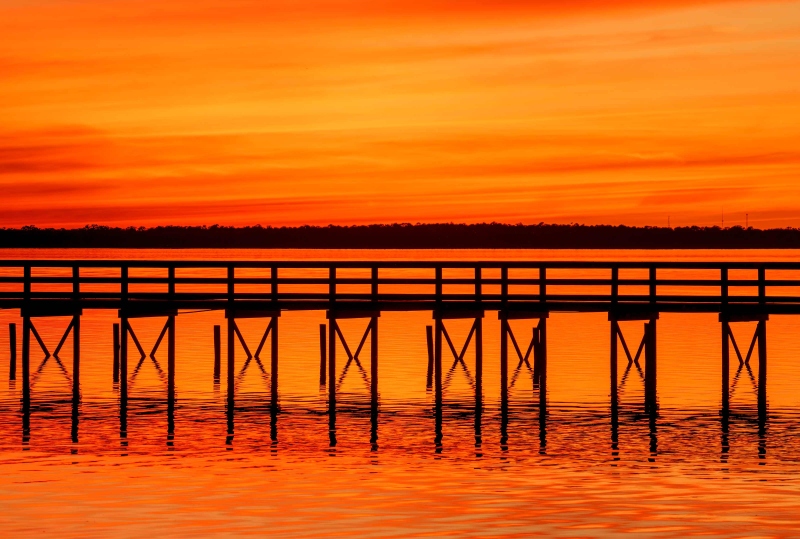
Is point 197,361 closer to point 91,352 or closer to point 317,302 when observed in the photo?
point 91,352

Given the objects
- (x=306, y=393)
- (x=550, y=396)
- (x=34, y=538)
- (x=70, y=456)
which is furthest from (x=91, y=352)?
(x=34, y=538)

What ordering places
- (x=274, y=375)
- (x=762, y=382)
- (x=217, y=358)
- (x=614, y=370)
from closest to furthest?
(x=762, y=382) → (x=614, y=370) → (x=274, y=375) → (x=217, y=358)

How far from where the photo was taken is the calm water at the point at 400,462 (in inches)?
791

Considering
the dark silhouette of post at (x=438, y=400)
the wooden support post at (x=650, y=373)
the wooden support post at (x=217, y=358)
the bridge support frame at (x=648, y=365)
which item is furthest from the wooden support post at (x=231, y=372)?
the wooden support post at (x=650, y=373)

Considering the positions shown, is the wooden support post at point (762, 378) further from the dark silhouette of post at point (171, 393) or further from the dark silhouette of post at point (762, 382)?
the dark silhouette of post at point (171, 393)

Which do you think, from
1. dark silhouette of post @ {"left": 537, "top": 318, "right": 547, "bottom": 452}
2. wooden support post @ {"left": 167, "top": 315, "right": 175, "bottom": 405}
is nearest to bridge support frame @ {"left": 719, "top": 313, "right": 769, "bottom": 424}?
dark silhouette of post @ {"left": 537, "top": 318, "right": 547, "bottom": 452}

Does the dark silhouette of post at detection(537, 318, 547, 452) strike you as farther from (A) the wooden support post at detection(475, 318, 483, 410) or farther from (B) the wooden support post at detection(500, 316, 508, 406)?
(A) the wooden support post at detection(475, 318, 483, 410)

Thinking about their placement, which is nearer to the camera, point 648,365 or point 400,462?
point 400,462

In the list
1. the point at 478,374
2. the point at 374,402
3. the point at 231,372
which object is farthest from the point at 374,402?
the point at 231,372

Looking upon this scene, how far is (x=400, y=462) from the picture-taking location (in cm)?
2555

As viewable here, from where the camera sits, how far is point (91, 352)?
5681 cm

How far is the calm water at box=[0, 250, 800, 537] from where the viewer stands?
20094mm

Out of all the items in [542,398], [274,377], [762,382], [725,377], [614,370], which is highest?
[614,370]

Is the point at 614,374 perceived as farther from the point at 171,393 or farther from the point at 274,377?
the point at 171,393
